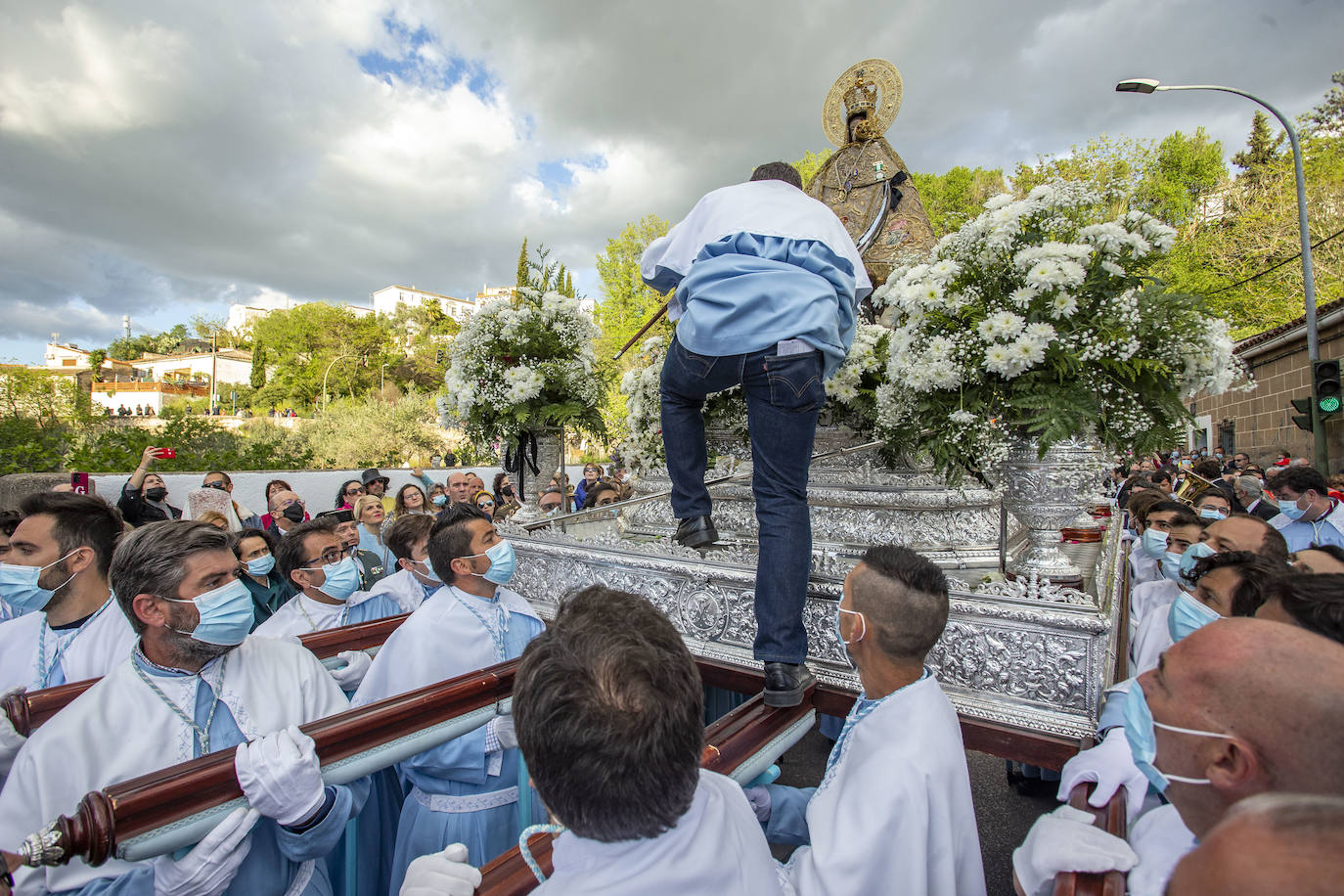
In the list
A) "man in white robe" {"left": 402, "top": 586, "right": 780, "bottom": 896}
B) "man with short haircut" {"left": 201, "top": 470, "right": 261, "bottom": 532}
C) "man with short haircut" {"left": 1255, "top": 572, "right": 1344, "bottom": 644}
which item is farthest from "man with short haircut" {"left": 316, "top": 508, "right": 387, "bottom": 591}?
"man with short haircut" {"left": 1255, "top": 572, "right": 1344, "bottom": 644}

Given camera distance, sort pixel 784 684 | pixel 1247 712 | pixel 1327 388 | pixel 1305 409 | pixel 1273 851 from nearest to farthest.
Result: 1. pixel 1273 851
2. pixel 1247 712
3. pixel 784 684
4. pixel 1327 388
5. pixel 1305 409

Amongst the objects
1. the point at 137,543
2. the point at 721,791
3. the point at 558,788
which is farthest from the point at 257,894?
the point at 721,791

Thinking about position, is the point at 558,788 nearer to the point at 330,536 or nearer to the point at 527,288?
the point at 330,536

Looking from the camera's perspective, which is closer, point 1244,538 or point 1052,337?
point 1052,337

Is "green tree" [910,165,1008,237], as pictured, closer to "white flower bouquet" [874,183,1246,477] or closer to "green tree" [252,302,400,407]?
"white flower bouquet" [874,183,1246,477]

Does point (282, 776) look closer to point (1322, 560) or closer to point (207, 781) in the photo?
point (207, 781)

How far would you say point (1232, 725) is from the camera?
1114 mm

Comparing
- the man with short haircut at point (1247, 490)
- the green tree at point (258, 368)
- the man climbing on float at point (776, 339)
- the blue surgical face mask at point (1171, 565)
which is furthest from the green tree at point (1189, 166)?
the green tree at point (258, 368)

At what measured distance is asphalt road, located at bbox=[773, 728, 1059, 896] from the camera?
315cm

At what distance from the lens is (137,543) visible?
2096 mm

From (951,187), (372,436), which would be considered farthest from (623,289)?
(951,187)

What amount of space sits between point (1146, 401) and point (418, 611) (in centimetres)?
368

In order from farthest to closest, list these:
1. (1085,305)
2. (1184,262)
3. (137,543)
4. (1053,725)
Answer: (1184,262) < (1085,305) < (1053,725) < (137,543)

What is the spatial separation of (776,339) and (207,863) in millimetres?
2201
